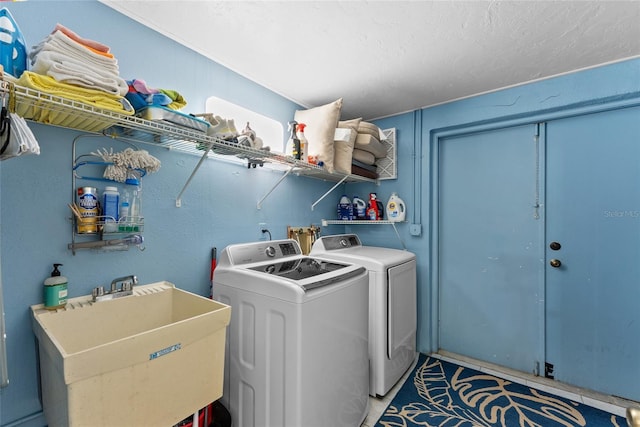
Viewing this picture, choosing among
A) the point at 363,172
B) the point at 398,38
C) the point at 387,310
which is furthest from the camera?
the point at 363,172

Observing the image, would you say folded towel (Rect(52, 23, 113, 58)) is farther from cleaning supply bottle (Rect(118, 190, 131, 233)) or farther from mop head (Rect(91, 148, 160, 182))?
cleaning supply bottle (Rect(118, 190, 131, 233))

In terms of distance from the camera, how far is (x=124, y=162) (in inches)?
54.3

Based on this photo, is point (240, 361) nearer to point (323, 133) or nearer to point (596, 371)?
point (323, 133)

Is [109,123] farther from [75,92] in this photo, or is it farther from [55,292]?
[55,292]

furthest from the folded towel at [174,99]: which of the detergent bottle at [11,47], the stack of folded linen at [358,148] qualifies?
the stack of folded linen at [358,148]

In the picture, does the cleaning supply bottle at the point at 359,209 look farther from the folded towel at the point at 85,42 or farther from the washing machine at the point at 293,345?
the folded towel at the point at 85,42

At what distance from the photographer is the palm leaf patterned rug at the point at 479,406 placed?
1844 millimetres

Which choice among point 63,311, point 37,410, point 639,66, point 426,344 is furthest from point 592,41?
point 37,410

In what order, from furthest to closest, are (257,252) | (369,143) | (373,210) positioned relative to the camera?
(373,210) → (369,143) → (257,252)

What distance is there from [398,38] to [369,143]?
39.1 inches

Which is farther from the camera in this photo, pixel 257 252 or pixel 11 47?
pixel 257 252

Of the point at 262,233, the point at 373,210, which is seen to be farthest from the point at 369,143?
the point at 262,233

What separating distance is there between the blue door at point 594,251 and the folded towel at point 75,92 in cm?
293

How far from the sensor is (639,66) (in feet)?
6.23
